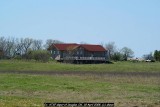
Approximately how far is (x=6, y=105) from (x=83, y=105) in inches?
128

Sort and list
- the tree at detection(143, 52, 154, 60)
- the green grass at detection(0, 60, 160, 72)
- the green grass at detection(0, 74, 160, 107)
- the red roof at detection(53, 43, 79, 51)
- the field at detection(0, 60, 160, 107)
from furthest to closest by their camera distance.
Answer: the tree at detection(143, 52, 154, 60) → the red roof at detection(53, 43, 79, 51) → the green grass at detection(0, 60, 160, 72) → the field at detection(0, 60, 160, 107) → the green grass at detection(0, 74, 160, 107)

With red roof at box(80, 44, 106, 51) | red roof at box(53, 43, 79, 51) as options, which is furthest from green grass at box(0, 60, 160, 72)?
red roof at box(53, 43, 79, 51)

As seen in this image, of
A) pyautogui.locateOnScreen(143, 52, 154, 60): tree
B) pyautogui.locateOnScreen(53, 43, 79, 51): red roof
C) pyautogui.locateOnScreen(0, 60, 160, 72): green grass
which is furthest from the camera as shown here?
pyautogui.locateOnScreen(143, 52, 154, 60): tree

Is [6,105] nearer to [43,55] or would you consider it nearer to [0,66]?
[0,66]

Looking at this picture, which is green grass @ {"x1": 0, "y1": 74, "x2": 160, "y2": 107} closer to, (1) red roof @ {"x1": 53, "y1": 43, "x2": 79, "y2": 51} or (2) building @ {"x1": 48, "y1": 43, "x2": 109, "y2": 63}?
(2) building @ {"x1": 48, "y1": 43, "x2": 109, "y2": 63}

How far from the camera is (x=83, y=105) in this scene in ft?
43.4

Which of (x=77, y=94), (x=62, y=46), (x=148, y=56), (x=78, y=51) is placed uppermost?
(x=62, y=46)

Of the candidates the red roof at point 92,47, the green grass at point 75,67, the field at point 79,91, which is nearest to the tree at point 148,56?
the red roof at point 92,47

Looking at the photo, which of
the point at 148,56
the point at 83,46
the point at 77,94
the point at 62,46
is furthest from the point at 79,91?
the point at 148,56

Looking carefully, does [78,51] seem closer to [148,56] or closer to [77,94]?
[148,56]

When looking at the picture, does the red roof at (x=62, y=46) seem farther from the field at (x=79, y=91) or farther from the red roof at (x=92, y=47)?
the field at (x=79, y=91)

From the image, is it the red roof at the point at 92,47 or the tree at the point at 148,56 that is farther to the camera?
the tree at the point at 148,56

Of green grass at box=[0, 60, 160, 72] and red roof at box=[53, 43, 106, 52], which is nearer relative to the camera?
green grass at box=[0, 60, 160, 72]

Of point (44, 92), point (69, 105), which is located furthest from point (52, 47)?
point (69, 105)
